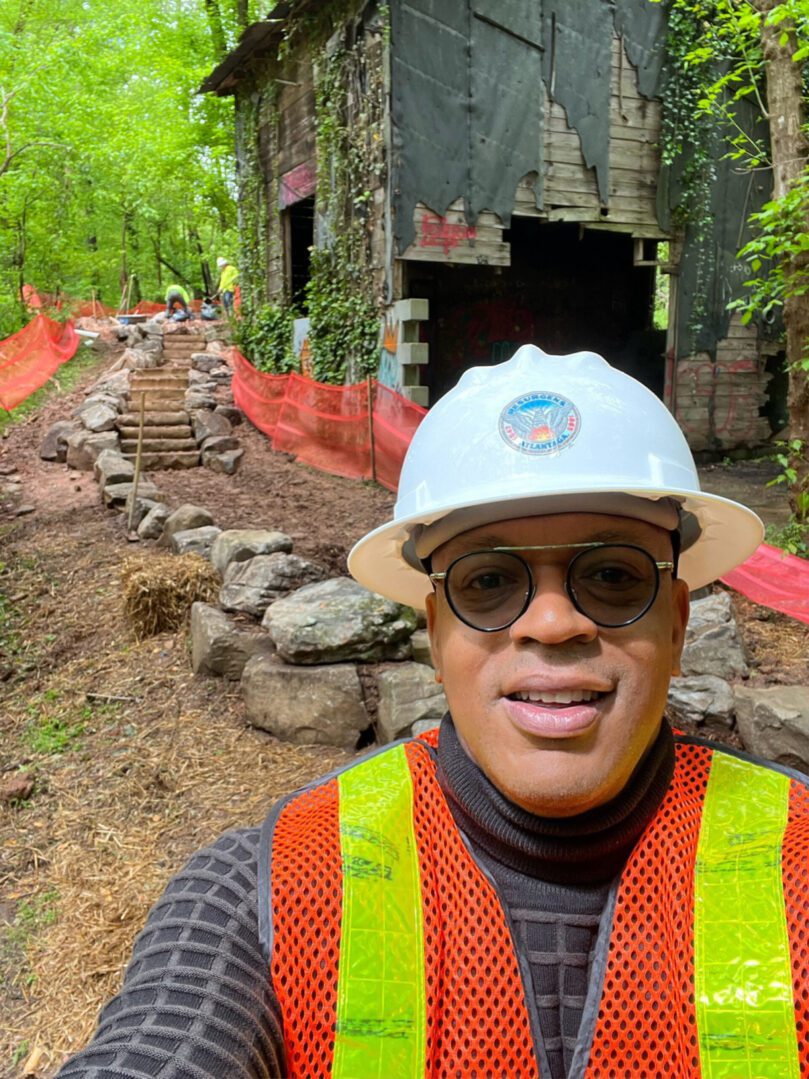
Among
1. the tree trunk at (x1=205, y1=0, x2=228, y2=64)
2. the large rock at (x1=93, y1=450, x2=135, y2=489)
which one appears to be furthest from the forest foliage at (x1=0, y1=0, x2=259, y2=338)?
the large rock at (x1=93, y1=450, x2=135, y2=489)

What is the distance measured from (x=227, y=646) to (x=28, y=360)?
12416 mm

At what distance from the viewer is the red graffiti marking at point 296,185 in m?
11.9

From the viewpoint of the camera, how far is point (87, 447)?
423 inches

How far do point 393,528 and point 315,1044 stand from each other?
847 mm

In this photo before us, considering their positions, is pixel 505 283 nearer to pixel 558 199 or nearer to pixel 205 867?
pixel 558 199

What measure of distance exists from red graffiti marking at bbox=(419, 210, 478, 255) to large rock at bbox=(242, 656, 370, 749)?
22.5 feet

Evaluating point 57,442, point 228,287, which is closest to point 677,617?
point 57,442

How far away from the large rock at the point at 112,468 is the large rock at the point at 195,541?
102 inches

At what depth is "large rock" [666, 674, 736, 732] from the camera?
4168 millimetres

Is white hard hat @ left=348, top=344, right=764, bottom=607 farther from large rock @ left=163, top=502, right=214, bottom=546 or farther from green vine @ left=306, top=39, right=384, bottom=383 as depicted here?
green vine @ left=306, top=39, right=384, bottom=383

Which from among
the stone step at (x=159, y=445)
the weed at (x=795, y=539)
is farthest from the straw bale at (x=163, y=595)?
the stone step at (x=159, y=445)

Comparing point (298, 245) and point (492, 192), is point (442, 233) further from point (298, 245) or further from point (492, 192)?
point (298, 245)

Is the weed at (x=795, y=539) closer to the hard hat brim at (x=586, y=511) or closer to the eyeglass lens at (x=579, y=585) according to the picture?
the hard hat brim at (x=586, y=511)

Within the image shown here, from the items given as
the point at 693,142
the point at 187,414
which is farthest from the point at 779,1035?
the point at 693,142
